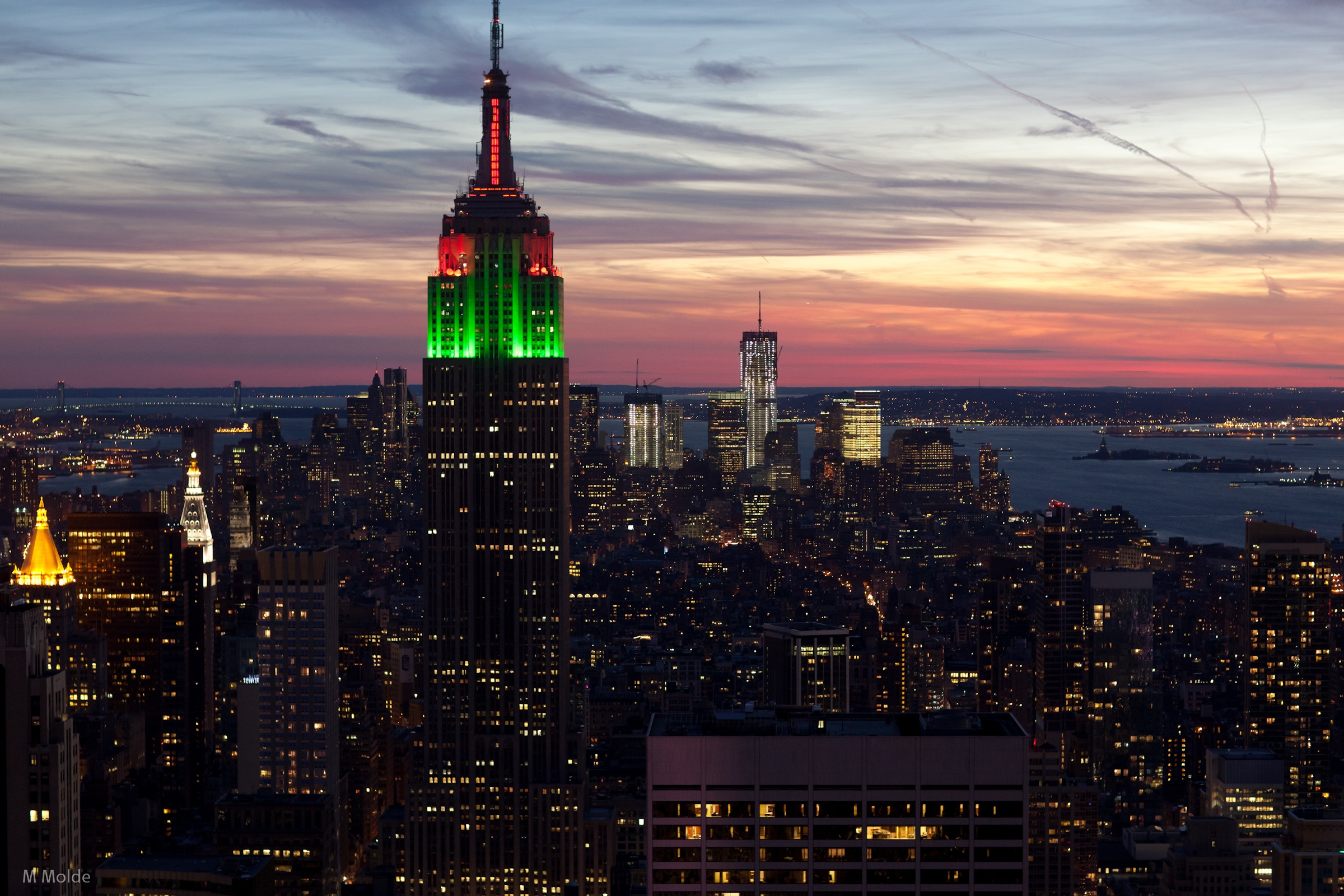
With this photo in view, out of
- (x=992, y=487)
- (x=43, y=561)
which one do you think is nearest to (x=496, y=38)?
(x=43, y=561)

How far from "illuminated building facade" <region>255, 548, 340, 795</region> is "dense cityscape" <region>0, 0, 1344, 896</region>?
17cm

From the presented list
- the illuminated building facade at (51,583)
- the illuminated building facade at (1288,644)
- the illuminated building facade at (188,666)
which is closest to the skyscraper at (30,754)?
the illuminated building facade at (51,583)

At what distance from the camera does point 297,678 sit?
255 feet

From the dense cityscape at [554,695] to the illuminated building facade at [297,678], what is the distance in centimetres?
17

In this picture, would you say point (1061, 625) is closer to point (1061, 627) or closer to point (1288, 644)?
point (1061, 627)

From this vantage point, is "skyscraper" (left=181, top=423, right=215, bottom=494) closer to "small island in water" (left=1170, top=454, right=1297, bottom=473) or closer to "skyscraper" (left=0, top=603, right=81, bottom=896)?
"small island in water" (left=1170, top=454, right=1297, bottom=473)

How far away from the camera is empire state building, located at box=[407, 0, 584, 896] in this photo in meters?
68.1

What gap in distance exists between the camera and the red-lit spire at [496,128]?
7119 cm

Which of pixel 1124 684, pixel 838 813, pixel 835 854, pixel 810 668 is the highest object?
pixel 838 813

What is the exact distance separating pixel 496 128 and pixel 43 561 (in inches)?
1536

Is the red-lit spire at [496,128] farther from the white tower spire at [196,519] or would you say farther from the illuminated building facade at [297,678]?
the white tower spire at [196,519]

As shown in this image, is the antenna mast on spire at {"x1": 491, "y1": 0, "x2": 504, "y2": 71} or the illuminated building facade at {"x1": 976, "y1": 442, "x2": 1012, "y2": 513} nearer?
the antenna mast on spire at {"x1": 491, "y1": 0, "x2": 504, "y2": 71}

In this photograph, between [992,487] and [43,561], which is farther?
[992,487]

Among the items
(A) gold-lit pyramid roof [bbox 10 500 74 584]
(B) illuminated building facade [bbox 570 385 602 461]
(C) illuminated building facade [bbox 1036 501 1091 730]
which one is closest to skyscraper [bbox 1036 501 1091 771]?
(C) illuminated building facade [bbox 1036 501 1091 730]
